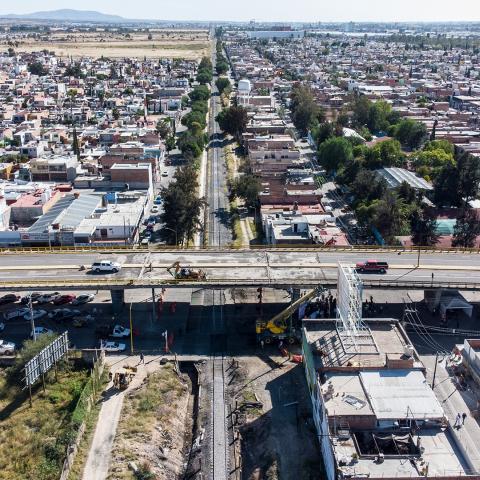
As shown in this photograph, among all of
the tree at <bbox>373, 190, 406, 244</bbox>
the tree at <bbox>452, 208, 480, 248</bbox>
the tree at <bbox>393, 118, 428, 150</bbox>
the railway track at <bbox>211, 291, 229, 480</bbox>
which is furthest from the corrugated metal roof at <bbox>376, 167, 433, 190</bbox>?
the railway track at <bbox>211, 291, 229, 480</bbox>

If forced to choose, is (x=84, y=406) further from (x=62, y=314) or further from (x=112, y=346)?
(x=62, y=314)

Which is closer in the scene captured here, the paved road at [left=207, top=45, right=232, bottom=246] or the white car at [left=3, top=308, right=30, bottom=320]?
the white car at [left=3, top=308, right=30, bottom=320]

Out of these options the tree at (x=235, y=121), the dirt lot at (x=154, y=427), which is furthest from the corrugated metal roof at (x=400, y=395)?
the tree at (x=235, y=121)

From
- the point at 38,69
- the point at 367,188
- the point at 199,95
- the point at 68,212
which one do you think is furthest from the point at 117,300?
the point at 38,69

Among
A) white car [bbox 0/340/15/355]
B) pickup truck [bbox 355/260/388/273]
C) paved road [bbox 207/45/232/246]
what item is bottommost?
paved road [bbox 207/45/232/246]

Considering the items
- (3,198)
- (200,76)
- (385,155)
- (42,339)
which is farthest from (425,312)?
(200,76)

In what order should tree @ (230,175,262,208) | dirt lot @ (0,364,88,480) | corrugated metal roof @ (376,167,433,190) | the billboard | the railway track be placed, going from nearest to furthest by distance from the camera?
dirt lot @ (0,364,88,480) < the railway track < the billboard < tree @ (230,175,262,208) < corrugated metal roof @ (376,167,433,190)

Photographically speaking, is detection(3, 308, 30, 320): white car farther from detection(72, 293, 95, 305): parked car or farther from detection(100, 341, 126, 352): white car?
detection(100, 341, 126, 352): white car

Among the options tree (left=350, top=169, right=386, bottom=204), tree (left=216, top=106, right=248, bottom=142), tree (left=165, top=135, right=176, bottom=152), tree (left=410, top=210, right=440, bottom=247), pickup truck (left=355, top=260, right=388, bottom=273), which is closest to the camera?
pickup truck (left=355, top=260, right=388, bottom=273)
